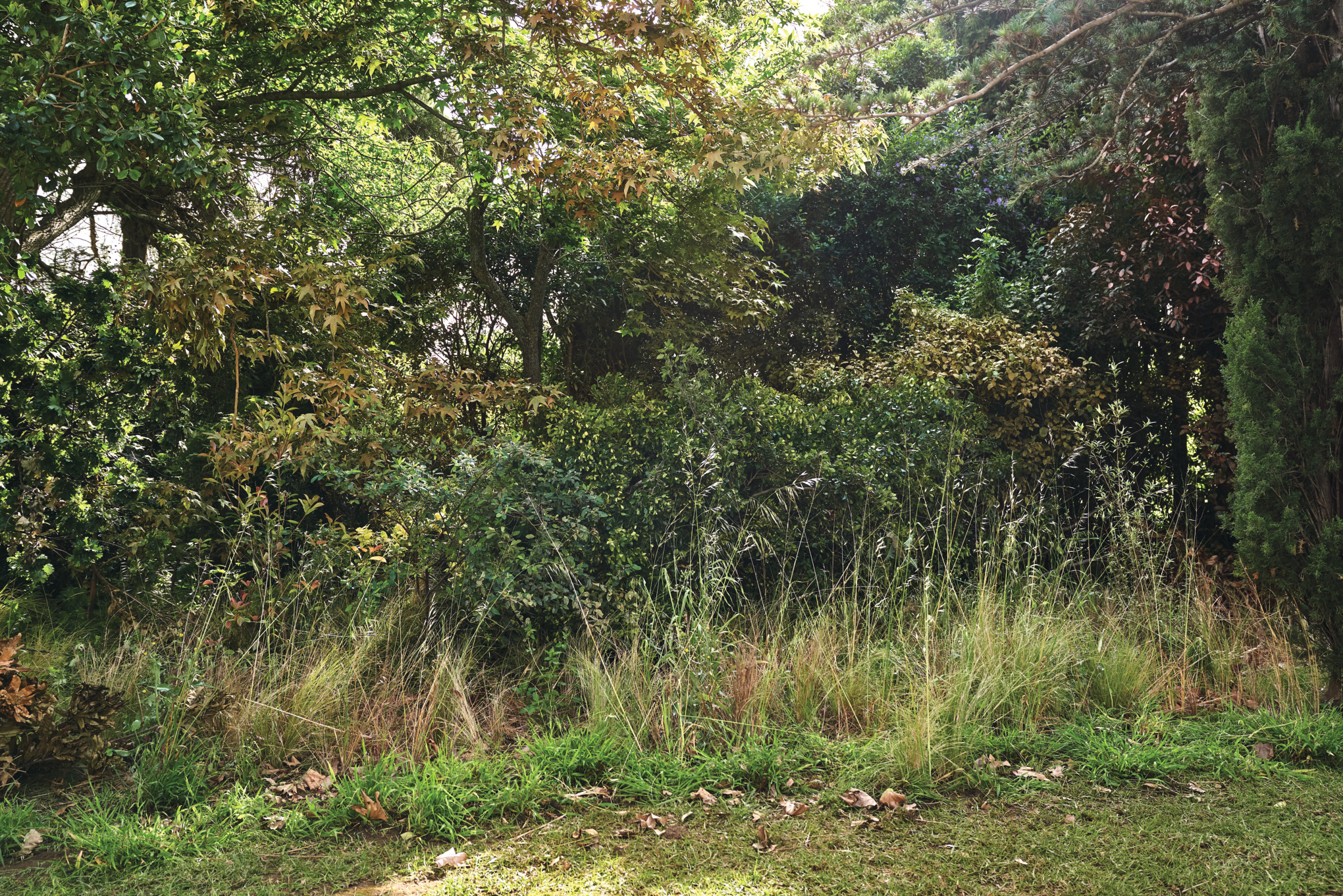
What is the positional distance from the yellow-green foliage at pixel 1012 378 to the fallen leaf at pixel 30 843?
5.90 meters

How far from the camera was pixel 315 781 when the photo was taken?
138 inches

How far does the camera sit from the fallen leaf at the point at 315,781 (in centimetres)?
347

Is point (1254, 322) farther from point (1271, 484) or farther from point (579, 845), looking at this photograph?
point (579, 845)

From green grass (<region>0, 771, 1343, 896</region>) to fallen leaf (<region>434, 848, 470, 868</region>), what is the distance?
1.2 inches

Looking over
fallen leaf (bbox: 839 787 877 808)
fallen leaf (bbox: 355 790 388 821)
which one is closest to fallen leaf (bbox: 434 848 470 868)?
fallen leaf (bbox: 355 790 388 821)

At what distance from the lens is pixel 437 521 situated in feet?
16.0

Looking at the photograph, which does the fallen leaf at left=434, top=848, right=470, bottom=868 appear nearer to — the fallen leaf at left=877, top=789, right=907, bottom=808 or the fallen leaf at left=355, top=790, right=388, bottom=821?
the fallen leaf at left=355, top=790, right=388, bottom=821

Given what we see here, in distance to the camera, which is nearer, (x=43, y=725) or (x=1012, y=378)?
(x=43, y=725)

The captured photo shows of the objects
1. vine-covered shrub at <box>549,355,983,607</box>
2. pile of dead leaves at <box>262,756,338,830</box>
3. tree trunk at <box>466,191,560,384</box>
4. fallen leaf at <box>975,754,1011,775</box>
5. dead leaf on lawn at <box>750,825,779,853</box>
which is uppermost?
tree trunk at <box>466,191,560,384</box>

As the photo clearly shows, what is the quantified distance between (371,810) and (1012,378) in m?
5.72

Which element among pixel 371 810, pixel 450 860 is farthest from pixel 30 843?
pixel 450 860

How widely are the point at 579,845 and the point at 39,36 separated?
4702 millimetres

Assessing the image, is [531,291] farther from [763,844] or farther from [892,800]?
[763,844]

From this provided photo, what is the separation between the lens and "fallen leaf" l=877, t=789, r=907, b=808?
3281 mm
